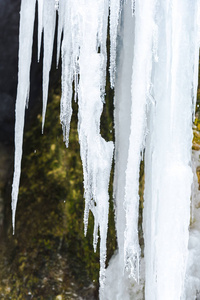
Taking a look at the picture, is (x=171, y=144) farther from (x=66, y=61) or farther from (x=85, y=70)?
(x=66, y=61)

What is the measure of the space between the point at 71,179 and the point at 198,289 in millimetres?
1091

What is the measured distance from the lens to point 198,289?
8.27ft

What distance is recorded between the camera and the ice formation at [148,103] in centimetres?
185

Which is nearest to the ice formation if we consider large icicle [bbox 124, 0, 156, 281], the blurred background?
large icicle [bbox 124, 0, 156, 281]

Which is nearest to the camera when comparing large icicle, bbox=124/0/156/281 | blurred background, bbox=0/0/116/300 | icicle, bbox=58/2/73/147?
large icicle, bbox=124/0/156/281

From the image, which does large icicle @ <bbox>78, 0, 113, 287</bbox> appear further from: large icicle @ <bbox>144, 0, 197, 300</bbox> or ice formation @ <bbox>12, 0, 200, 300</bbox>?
large icicle @ <bbox>144, 0, 197, 300</bbox>

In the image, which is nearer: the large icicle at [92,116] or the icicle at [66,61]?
the large icicle at [92,116]

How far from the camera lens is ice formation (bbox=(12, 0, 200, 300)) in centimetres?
185

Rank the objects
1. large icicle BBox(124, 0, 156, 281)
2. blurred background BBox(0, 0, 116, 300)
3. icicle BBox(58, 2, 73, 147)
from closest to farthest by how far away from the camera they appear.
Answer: large icicle BBox(124, 0, 156, 281), icicle BBox(58, 2, 73, 147), blurred background BBox(0, 0, 116, 300)

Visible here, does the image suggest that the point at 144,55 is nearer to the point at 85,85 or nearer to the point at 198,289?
the point at 85,85

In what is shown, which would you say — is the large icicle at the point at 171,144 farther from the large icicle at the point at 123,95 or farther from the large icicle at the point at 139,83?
the large icicle at the point at 123,95

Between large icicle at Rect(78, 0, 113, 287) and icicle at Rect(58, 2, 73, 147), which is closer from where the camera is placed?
large icicle at Rect(78, 0, 113, 287)

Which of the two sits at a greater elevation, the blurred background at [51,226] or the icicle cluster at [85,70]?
the icicle cluster at [85,70]

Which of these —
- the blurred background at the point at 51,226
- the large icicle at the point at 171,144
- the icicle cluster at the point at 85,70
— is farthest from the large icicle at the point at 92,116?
the blurred background at the point at 51,226
